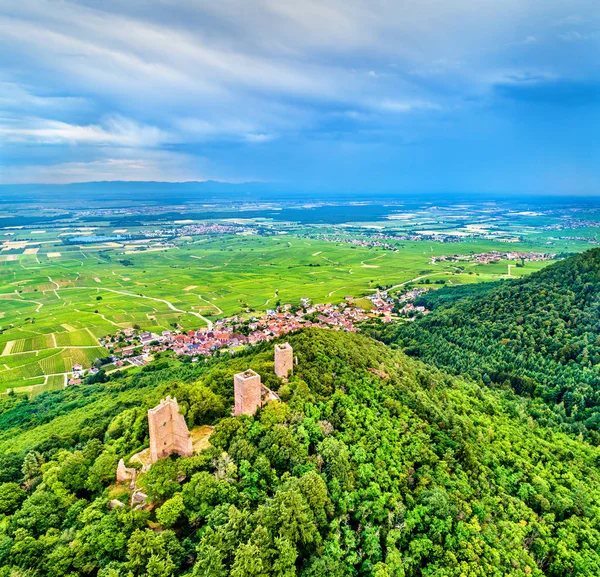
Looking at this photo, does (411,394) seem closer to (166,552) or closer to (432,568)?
(432,568)

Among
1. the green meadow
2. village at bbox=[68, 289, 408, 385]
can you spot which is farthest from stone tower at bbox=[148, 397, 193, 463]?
the green meadow

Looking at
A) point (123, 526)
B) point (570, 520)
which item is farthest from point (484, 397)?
point (123, 526)

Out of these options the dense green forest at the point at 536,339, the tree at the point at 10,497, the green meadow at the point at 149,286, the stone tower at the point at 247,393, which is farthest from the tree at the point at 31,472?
the dense green forest at the point at 536,339

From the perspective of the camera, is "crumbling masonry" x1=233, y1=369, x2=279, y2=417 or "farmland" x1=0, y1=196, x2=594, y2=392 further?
"farmland" x1=0, y1=196, x2=594, y2=392

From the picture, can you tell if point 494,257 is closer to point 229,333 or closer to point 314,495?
point 229,333

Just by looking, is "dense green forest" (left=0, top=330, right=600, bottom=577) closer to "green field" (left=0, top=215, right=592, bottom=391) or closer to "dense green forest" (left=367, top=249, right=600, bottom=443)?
"dense green forest" (left=367, top=249, right=600, bottom=443)

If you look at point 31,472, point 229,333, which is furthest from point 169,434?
point 229,333
